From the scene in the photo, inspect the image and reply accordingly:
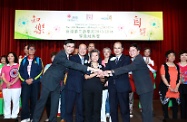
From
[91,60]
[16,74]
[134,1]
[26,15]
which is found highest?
[134,1]

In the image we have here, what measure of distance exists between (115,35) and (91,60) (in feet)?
10.6

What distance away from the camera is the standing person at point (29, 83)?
12.4 ft

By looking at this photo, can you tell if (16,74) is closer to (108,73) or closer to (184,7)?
(108,73)

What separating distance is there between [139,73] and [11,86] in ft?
7.82

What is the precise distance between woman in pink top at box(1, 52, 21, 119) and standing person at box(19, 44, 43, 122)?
0.90 ft

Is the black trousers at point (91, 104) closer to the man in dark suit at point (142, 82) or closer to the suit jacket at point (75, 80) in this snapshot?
the suit jacket at point (75, 80)

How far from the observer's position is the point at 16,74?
409cm

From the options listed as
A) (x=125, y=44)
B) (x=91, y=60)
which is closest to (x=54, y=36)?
(x=125, y=44)

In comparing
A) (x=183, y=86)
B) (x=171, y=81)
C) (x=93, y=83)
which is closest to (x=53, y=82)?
(x=93, y=83)

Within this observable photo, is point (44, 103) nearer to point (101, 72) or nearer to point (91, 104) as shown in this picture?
point (91, 104)

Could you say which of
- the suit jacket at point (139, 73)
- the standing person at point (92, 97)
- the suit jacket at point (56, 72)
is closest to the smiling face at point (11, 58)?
the suit jacket at point (56, 72)

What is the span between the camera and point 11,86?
400 cm

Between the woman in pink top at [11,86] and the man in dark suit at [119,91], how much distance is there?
1847 mm

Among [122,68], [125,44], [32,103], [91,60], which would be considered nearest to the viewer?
[122,68]
